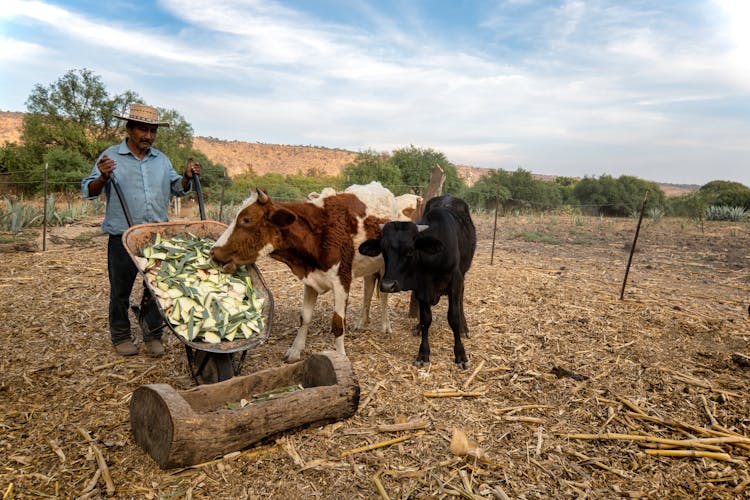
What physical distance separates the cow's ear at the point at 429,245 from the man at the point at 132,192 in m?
2.27

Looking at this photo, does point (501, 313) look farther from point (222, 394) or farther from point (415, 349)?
point (222, 394)

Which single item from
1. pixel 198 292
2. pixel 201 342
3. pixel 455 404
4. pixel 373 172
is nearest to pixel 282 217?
pixel 198 292

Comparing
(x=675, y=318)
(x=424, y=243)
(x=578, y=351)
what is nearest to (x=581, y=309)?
(x=675, y=318)

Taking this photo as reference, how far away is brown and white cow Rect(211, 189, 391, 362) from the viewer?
430 cm

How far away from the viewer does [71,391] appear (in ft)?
13.1

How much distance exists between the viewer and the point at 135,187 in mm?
4434

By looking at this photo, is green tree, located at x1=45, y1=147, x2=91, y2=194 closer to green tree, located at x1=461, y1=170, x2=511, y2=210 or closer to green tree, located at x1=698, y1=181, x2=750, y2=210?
green tree, located at x1=461, y1=170, x2=511, y2=210

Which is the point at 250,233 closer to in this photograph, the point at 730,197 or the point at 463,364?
the point at 463,364

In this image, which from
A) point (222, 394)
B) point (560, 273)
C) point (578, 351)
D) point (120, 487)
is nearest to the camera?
point (120, 487)

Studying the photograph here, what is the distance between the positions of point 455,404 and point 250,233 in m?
2.42

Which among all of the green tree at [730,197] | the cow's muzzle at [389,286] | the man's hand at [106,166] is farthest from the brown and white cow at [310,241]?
the green tree at [730,197]

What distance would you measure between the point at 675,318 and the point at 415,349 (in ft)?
12.4

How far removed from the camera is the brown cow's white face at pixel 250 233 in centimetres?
425

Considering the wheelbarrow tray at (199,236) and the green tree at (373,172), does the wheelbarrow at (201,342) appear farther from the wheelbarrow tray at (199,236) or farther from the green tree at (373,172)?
the green tree at (373,172)
